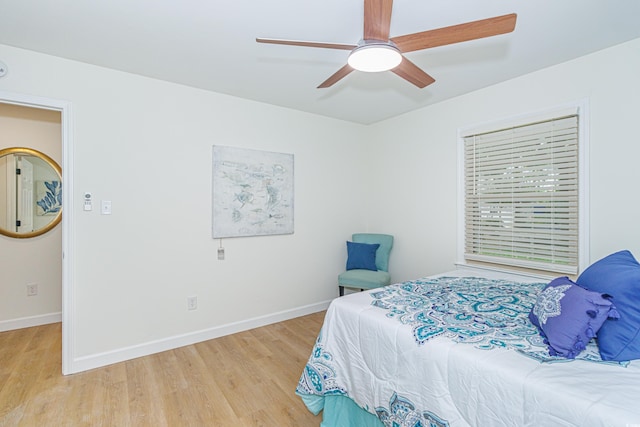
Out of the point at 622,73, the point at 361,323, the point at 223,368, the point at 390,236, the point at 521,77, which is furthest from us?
the point at 390,236

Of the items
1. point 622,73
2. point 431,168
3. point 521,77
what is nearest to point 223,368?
point 431,168

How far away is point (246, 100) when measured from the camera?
335 centimetres

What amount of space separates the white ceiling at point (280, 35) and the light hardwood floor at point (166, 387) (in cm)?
236

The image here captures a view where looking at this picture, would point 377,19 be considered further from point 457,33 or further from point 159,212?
point 159,212

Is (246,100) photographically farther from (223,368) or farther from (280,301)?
(223,368)

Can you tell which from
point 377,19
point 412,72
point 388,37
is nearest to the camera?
point 377,19

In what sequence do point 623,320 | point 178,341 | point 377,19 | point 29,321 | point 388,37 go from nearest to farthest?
point 623,320 < point 377,19 < point 388,37 < point 178,341 < point 29,321

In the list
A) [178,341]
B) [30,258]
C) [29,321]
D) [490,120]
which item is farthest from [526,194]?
[29,321]

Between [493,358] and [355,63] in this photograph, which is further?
[355,63]

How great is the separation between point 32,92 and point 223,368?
2.60m

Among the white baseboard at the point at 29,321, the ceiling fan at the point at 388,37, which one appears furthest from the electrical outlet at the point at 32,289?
the ceiling fan at the point at 388,37

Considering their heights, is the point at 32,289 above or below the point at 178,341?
above

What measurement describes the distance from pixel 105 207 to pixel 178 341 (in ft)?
4.56

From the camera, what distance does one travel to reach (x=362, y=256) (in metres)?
3.84
